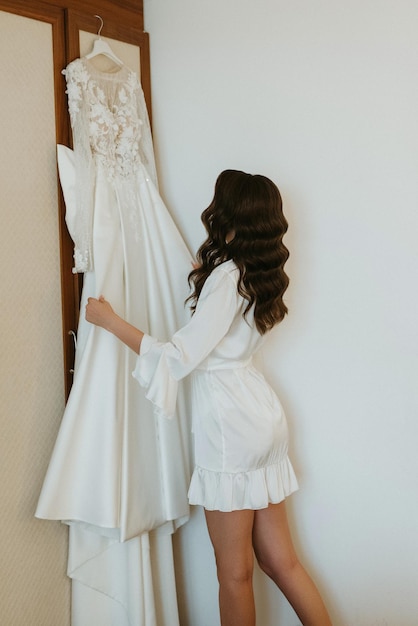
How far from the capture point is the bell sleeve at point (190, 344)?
1617 mm

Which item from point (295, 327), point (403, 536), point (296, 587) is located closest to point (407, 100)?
point (295, 327)

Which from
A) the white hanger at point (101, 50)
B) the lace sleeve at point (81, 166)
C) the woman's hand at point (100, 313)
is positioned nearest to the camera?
the woman's hand at point (100, 313)

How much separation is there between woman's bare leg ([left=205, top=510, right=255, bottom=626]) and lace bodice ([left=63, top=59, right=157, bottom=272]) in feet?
2.68

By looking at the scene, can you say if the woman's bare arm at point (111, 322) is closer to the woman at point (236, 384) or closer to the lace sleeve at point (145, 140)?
the woman at point (236, 384)

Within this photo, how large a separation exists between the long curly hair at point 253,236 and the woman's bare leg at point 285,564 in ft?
1.74

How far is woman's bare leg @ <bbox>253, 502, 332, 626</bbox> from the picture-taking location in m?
1.71

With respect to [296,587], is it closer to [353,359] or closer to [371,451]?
[371,451]

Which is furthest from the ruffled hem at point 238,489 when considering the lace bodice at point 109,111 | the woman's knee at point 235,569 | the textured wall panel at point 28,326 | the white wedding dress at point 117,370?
the lace bodice at point 109,111

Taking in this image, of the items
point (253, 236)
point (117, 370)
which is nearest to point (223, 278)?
point (253, 236)

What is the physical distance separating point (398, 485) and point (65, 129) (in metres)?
1.39

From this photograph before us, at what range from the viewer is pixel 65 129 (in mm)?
1897

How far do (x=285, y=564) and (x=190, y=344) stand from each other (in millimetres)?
675

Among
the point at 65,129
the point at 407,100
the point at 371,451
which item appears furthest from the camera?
the point at 65,129

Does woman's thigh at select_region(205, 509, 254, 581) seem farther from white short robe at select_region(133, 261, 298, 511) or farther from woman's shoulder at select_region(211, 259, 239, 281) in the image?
woman's shoulder at select_region(211, 259, 239, 281)
